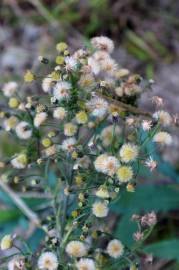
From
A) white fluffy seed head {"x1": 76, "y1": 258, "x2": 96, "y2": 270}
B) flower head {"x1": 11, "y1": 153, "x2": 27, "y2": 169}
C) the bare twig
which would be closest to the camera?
white fluffy seed head {"x1": 76, "y1": 258, "x2": 96, "y2": 270}

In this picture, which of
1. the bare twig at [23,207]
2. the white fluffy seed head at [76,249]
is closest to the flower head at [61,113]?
the white fluffy seed head at [76,249]

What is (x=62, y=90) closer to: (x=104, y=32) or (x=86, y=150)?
(x=86, y=150)

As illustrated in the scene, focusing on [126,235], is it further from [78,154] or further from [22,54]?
[22,54]

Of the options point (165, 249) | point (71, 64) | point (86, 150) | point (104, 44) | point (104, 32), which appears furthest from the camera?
point (104, 32)

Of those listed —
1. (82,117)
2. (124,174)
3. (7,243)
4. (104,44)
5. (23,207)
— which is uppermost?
(104,44)

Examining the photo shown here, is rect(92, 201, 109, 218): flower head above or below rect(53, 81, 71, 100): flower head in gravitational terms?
below

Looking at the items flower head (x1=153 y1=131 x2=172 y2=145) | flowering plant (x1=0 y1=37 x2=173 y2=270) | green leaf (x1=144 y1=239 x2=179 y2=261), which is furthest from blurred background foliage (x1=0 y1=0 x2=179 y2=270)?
flower head (x1=153 y1=131 x2=172 y2=145)

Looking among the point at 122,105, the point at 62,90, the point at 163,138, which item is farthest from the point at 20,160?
the point at 163,138

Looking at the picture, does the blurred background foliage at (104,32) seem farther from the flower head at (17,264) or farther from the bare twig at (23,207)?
the flower head at (17,264)

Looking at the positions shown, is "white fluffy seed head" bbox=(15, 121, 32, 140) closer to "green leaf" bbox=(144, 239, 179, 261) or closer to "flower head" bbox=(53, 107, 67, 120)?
"flower head" bbox=(53, 107, 67, 120)

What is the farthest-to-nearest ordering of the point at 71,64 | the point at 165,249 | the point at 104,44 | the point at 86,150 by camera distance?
A: the point at 165,249 → the point at 104,44 → the point at 86,150 → the point at 71,64

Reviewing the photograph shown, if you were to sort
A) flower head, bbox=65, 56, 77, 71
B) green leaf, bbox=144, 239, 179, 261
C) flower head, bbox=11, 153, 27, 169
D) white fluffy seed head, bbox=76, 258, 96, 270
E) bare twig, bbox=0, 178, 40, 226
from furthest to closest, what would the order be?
1. bare twig, bbox=0, 178, 40, 226
2. green leaf, bbox=144, 239, 179, 261
3. flower head, bbox=11, 153, 27, 169
4. flower head, bbox=65, 56, 77, 71
5. white fluffy seed head, bbox=76, 258, 96, 270

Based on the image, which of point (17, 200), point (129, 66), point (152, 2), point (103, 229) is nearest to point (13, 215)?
point (17, 200)
